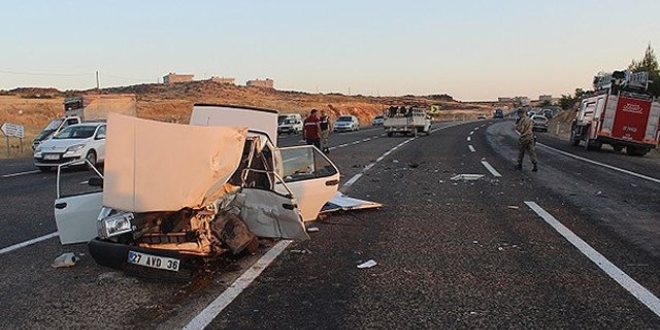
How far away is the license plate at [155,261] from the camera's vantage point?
212 inches

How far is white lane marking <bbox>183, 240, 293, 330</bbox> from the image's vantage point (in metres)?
4.57

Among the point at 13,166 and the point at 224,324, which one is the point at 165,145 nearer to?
the point at 224,324

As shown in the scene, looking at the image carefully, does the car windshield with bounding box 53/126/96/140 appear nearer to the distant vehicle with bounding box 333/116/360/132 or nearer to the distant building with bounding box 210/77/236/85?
the distant vehicle with bounding box 333/116/360/132

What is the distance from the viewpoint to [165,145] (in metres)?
5.22

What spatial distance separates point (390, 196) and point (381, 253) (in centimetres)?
479

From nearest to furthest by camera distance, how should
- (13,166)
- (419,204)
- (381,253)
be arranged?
1. (381,253)
2. (419,204)
3. (13,166)

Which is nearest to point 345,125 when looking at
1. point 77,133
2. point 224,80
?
point 77,133

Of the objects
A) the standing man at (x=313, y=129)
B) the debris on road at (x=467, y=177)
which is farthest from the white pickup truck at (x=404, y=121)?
the debris on road at (x=467, y=177)

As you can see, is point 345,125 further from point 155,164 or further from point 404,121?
point 155,164

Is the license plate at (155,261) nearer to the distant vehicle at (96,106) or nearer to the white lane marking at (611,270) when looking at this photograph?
the white lane marking at (611,270)

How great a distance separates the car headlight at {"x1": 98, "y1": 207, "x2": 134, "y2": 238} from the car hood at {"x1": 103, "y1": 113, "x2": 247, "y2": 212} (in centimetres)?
32

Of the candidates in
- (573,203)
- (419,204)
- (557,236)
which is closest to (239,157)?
(557,236)

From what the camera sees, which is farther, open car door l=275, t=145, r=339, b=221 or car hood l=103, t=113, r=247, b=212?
open car door l=275, t=145, r=339, b=221

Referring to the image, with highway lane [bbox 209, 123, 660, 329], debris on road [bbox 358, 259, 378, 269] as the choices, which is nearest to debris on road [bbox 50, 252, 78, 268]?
highway lane [bbox 209, 123, 660, 329]
